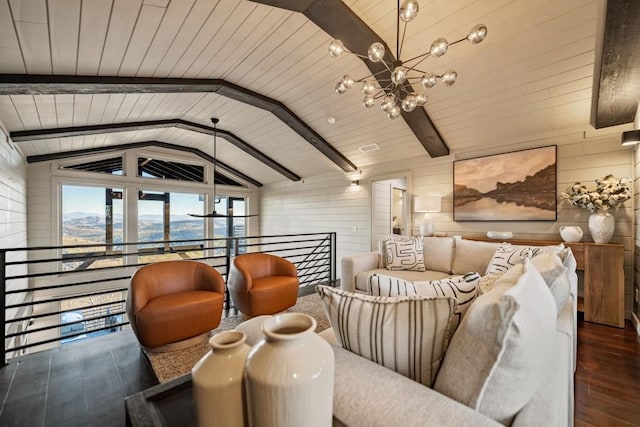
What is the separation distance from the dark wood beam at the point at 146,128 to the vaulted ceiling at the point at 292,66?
38mm

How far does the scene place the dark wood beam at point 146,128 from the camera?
371 cm

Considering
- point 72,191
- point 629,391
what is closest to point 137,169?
point 72,191

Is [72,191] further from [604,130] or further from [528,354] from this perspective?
[604,130]

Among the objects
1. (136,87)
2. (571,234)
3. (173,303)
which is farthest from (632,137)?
(136,87)

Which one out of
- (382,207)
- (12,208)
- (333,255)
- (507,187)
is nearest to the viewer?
(12,208)

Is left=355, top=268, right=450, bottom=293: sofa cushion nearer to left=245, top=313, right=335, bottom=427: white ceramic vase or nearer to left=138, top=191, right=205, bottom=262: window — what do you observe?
left=245, top=313, right=335, bottom=427: white ceramic vase

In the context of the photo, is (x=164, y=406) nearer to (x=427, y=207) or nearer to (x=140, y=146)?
(x=427, y=207)

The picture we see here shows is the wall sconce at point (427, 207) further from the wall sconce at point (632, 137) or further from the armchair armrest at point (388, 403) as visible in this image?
the armchair armrest at point (388, 403)

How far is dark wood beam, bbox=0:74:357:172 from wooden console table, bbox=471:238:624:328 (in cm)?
409

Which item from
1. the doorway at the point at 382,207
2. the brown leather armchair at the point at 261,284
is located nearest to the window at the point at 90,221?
the brown leather armchair at the point at 261,284

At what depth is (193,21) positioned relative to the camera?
2.30 m

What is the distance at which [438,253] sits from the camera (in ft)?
11.0

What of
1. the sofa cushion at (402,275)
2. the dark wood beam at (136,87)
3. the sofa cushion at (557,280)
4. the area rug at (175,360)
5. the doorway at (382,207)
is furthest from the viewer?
the doorway at (382,207)

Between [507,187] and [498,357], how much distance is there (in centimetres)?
387
